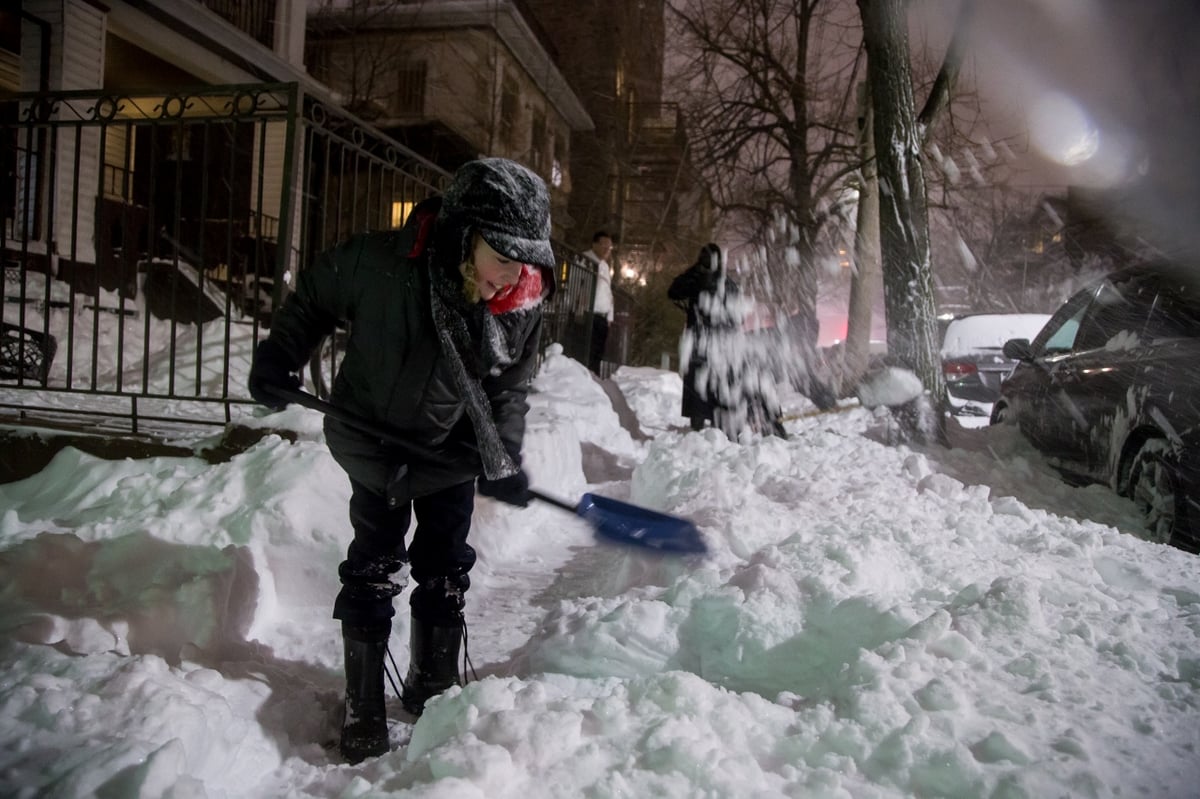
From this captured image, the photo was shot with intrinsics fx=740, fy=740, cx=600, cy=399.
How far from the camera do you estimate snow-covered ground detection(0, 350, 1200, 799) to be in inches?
67.8

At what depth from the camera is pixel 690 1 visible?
42.5 ft

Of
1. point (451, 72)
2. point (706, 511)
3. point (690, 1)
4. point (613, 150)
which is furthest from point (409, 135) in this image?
point (706, 511)

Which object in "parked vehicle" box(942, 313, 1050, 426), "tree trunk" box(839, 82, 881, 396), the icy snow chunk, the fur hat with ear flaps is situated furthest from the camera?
"tree trunk" box(839, 82, 881, 396)

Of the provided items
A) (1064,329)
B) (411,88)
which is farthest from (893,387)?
(411,88)

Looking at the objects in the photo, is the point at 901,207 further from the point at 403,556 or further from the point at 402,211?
the point at 403,556

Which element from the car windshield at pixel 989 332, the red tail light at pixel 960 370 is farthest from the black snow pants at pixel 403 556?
the car windshield at pixel 989 332

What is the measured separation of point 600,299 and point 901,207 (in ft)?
13.3

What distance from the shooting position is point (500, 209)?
2.01 metres

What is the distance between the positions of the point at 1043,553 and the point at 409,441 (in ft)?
8.91

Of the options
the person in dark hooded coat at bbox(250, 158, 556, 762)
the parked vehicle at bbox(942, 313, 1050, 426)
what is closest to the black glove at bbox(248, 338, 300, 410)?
the person in dark hooded coat at bbox(250, 158, 556, 762)

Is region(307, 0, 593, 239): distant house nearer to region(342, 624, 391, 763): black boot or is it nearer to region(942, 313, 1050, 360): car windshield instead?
region(942, 313, 1050, 360): car windshield

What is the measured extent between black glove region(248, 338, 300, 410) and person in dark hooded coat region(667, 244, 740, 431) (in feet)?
15.3

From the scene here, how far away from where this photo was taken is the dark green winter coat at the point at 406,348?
212cm

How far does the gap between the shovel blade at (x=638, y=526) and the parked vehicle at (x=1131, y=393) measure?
249 centimetres
